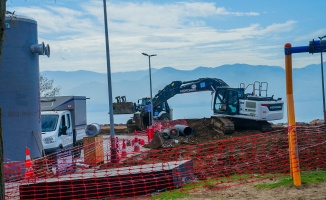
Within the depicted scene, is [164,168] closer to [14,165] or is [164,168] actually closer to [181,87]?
[14,165]

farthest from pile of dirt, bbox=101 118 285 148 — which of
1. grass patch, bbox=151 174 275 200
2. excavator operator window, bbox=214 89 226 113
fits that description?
grass patch, bbox=151 174 275 200

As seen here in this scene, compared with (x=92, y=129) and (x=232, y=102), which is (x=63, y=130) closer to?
(x=92, y=129)

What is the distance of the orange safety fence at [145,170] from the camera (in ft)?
35.7

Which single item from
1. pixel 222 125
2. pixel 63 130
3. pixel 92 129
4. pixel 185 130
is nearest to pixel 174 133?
pixel 185 130

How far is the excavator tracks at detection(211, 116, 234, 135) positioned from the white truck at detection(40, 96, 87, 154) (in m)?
10.7

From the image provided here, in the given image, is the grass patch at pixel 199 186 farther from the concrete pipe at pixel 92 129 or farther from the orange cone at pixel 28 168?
the concrete pipe at pixel 92 129

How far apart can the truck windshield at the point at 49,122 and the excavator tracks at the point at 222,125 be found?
45.6 feet

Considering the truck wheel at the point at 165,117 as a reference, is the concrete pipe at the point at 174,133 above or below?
below

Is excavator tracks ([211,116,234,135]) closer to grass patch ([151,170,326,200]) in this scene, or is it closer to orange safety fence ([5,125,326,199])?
orange safety fence ([5,125,326,199])

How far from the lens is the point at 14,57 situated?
1426 centimetres

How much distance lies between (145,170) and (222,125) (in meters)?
20.5

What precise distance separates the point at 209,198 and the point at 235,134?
21818 mm

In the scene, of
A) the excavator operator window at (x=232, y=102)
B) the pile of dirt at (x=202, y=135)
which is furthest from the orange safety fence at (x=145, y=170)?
the excavator operator window at (x=232, y=102)

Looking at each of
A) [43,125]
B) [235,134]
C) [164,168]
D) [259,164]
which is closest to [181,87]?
[235,134]
